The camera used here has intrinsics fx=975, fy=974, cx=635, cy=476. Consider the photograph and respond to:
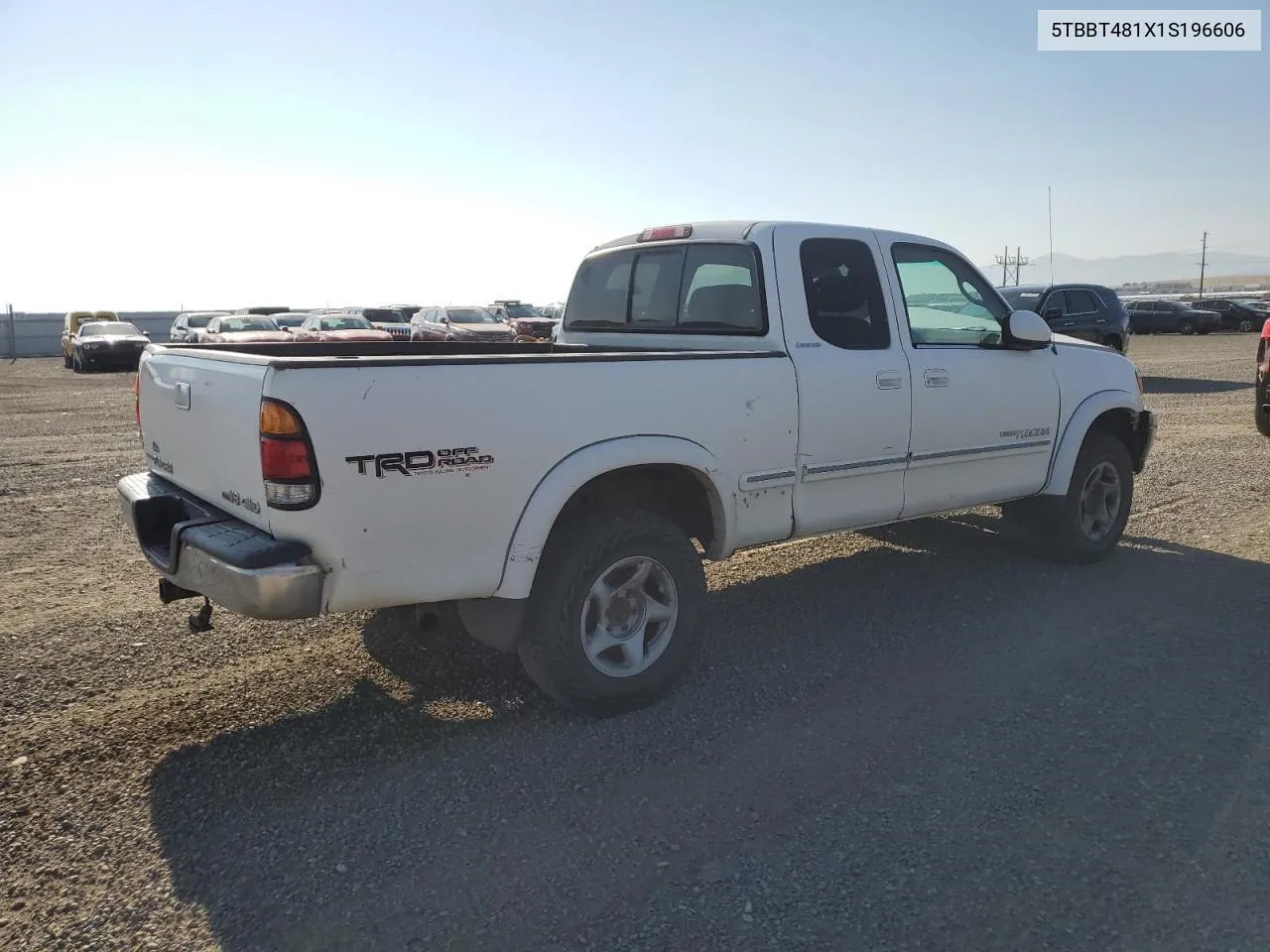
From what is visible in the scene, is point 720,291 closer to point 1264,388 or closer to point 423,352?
point 423,352

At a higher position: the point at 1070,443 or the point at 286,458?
the point at 286,458

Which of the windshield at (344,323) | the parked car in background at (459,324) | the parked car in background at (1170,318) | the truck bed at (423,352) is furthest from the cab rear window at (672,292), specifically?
the parked car in background at (1170,318)

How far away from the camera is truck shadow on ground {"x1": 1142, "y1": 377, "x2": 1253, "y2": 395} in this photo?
17.5m

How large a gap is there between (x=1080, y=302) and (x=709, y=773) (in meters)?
→ 16.2

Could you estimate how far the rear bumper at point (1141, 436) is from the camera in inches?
254

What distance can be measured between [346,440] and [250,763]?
134cm

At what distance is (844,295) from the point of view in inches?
193

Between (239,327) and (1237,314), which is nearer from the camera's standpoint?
(239,327)

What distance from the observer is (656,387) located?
3.93 metres

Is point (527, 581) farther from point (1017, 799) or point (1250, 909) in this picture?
point (1250, 909)

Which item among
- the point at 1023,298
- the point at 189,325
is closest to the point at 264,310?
the point at 189,325

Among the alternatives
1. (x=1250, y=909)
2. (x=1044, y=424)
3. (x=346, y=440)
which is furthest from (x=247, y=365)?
(x=1044, y=424)

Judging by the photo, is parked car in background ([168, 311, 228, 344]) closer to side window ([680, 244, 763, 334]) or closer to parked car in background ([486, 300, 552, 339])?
parked car in background ([486, 300, 552, 339])

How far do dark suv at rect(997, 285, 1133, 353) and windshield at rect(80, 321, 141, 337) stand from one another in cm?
2614
